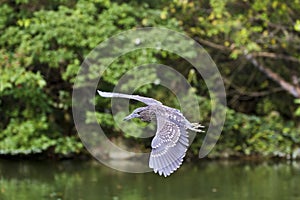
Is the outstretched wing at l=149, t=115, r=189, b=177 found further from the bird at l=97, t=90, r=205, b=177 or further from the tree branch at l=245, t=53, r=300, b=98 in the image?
the tree branch at l=245, t=53, r=300, b=98

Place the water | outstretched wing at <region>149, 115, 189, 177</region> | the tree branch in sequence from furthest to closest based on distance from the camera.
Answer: the tree branch, the water, outstretched wing at <region>149, 115, 189, 177</region>

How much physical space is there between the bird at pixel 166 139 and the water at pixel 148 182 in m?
3.49

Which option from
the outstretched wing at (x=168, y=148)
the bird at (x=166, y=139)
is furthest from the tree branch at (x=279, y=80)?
the outstretched wing at (x=168, y=148)

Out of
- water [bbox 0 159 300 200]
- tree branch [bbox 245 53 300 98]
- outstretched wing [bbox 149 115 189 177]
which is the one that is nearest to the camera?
outstretched wing [bbox 149 115 189 177]

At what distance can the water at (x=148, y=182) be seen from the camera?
8.24 meters

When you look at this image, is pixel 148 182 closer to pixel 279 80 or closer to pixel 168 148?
pixel 279 80

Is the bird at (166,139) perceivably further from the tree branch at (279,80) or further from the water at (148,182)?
the tree branch at (279,80)

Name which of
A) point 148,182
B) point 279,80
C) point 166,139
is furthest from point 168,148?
point 279,80

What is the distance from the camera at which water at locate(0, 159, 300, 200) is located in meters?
8.24

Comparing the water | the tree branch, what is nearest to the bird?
the water

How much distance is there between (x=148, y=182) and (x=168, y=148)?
4788 millimetres

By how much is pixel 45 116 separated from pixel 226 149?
2.69 m

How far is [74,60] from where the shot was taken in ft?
31.1

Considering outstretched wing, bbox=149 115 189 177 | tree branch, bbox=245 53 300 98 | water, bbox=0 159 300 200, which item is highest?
tree branch, bbox=245 53 300 98
